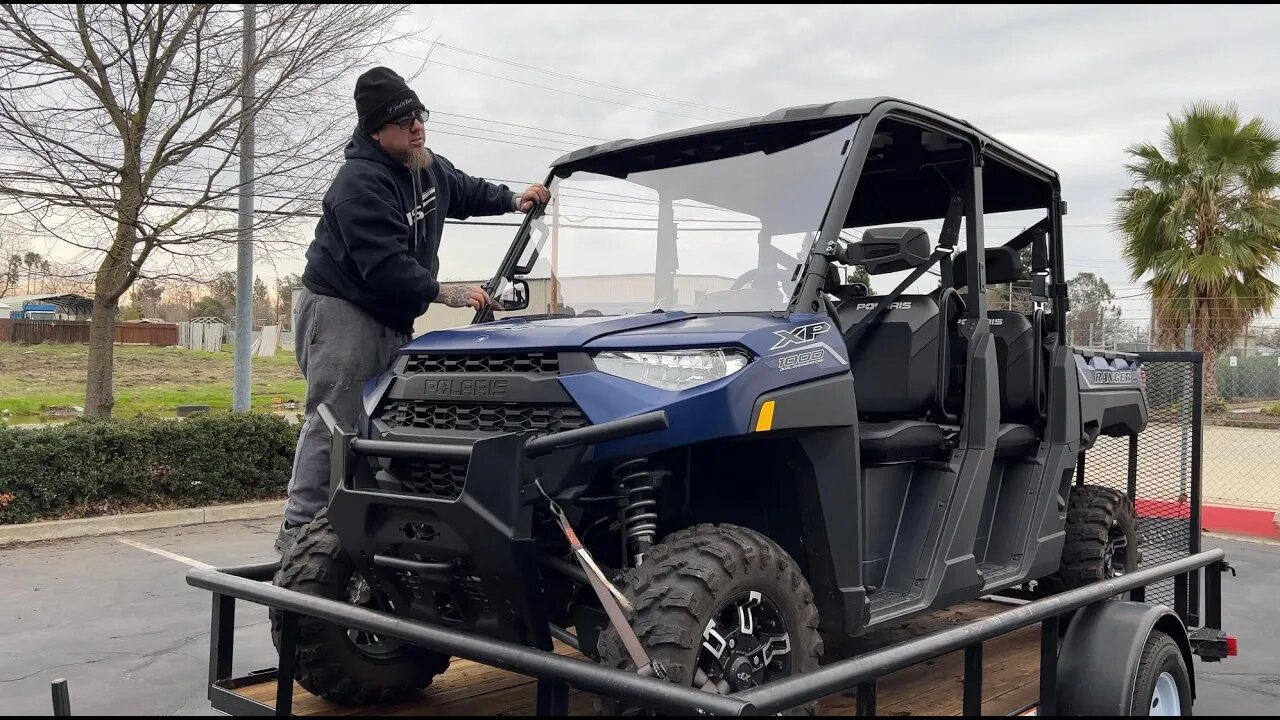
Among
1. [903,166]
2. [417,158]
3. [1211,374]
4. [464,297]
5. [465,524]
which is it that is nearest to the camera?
[465,524]

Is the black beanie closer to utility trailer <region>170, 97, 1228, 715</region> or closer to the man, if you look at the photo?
the man

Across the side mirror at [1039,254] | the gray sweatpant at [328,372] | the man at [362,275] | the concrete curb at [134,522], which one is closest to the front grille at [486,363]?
the man at [362,275]

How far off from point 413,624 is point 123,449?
904 cm

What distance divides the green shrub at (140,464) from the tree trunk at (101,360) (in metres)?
1.16

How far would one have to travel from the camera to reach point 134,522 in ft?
34.7

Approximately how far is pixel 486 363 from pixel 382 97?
1318 mm

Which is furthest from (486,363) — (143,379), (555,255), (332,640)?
(143,379)

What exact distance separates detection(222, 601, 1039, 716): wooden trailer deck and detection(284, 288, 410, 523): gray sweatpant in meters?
0.74

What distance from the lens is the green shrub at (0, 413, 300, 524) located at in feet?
33.1

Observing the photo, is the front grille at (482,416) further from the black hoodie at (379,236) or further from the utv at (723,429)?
the black hoodie at (379,236)

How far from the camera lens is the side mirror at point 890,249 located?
364cm

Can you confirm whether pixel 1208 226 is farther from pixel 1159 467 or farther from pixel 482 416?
pixel 482 416

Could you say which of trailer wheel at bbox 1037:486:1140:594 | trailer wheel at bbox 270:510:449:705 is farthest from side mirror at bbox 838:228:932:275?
trailer wheel at bbox 1037:486:1140:594

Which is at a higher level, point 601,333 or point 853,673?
point 601,333
